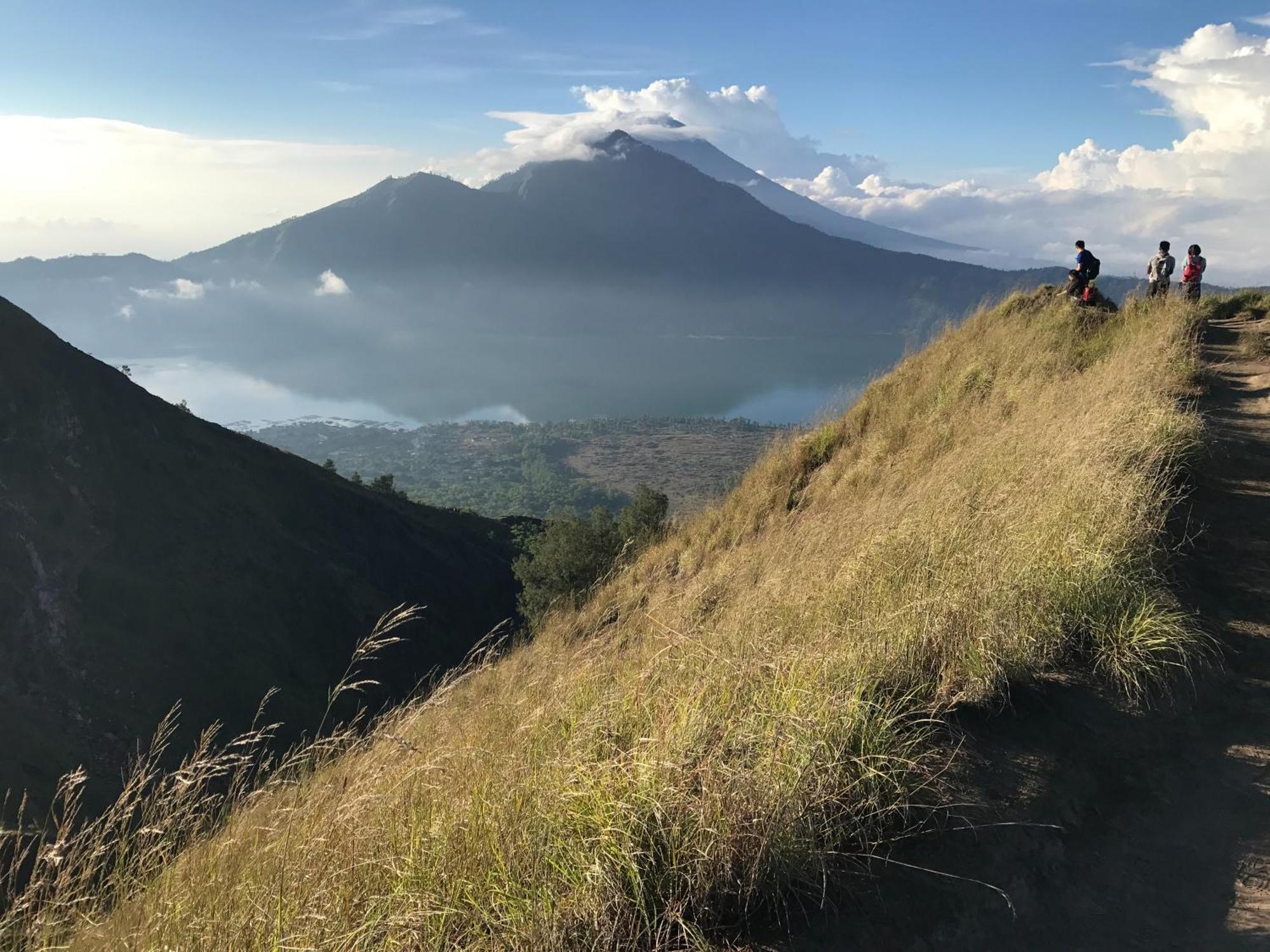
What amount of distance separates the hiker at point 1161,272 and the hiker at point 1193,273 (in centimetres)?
Result: 39

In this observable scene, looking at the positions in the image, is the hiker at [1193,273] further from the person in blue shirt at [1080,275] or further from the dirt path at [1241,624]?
the dirt path at [1241,624]

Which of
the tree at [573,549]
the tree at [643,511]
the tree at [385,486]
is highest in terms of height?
the tree at [643,511]

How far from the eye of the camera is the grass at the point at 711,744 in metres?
2.52

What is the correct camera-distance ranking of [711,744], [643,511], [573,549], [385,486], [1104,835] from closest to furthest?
[711,744] < [1104,835] < [573,549] < [643,511] < [385,486]

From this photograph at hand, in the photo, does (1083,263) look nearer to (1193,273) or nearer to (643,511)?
(1193,273)

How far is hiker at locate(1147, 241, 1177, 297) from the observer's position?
47.6 feet

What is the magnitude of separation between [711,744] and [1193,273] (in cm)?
1728

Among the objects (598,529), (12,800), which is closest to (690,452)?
(598,529)

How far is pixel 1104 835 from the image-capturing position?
320 cm

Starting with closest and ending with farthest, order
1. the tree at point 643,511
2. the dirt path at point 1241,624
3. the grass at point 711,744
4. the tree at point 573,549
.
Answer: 1. the grass at point 711,744
2. the dirt path at point 1241,624
3. the tree at point 573,549
4. the tree at point 643,511

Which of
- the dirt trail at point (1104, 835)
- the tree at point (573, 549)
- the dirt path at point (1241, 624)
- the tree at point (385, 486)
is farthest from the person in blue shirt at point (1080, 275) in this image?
the tree at point (385, 486)

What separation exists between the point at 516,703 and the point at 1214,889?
321cm

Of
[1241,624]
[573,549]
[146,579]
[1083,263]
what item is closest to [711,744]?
[1241,624]

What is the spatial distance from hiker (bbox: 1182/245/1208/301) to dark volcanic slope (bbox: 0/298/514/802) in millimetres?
40024
